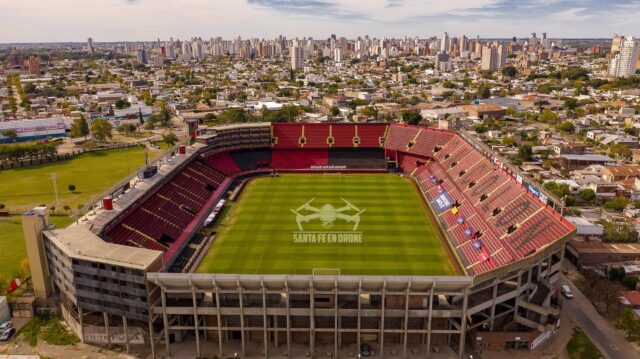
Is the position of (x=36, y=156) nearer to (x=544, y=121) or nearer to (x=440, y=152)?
(x=440, y=152)

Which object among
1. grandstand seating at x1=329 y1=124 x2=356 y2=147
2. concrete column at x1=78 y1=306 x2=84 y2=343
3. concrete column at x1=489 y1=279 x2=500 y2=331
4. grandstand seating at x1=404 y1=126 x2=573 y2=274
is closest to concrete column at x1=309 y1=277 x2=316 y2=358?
concrete column at x1=489 y1=279 x2=500 y2=331

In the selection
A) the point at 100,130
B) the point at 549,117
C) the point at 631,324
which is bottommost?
the point at 631,324

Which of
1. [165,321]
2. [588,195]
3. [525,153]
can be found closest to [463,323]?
[165,321]

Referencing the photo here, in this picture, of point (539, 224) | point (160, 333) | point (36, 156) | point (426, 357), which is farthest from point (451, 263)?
point (36, 156)

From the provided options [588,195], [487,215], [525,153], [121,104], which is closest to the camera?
[487,215]

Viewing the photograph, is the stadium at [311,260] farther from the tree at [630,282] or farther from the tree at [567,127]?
the tree at [567,127]

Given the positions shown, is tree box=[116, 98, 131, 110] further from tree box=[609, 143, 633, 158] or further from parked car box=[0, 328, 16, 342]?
tree box=[609, 143, 633, 158]

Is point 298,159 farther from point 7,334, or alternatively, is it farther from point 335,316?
point 7,334

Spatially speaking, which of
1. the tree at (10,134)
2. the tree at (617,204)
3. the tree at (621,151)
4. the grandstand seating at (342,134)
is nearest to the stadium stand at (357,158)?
the grandstand seating at (342,134)
